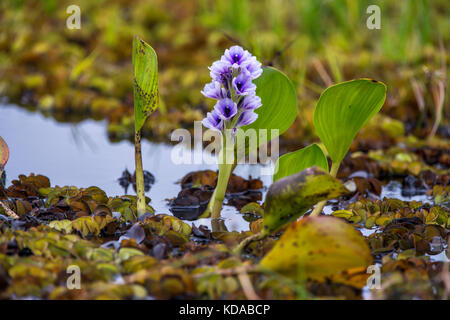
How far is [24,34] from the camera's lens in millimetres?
4352

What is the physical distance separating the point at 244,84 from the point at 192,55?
10.8 feet

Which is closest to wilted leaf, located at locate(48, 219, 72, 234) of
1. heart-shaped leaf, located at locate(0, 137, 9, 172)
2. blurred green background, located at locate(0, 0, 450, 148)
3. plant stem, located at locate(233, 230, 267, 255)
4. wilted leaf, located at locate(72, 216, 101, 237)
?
wilted leaf, located at locate(72, 216, 101, 237)

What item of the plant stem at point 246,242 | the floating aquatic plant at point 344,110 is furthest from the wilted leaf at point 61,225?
the floating aquatic plant at point 344,110

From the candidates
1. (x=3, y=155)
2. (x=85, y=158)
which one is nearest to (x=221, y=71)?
(x=3, y=155)

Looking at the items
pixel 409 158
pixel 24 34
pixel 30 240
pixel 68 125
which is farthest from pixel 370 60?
pixel 30 240

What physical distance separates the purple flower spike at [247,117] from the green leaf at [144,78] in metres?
0.26

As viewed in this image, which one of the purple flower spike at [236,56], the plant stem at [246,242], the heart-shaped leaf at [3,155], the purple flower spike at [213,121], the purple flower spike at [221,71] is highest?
the purple flower spike at [236,56]

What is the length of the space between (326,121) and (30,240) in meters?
0.92

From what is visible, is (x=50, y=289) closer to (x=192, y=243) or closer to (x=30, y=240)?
(x=30, y=240)

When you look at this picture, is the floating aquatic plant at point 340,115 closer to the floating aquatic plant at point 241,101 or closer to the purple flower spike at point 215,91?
the floating aquatic plant at point 241,101

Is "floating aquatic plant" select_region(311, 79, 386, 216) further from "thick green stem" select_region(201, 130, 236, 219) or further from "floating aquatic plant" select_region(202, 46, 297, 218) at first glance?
"thick green stem" select_region(201, 130, 236, 219)

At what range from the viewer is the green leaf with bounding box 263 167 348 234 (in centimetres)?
139

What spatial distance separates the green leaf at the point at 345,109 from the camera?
1595mm
